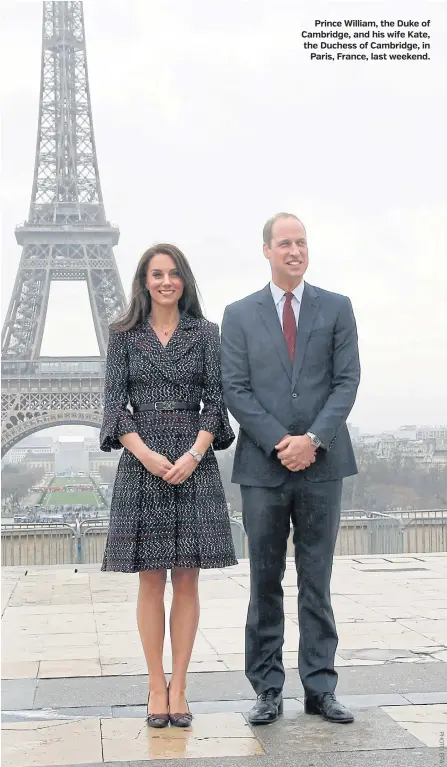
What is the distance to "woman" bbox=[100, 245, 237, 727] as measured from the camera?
411 centimetres

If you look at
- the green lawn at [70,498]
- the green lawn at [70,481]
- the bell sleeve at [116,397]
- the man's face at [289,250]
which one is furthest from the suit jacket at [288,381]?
the green lawn at [70,481]

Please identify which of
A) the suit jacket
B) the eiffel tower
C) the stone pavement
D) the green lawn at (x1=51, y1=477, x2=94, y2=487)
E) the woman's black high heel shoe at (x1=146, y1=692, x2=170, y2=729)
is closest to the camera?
the stone pavement

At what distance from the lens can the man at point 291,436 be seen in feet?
13.5

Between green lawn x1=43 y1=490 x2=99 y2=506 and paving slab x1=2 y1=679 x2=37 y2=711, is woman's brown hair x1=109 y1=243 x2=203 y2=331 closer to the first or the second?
paving slab x1=2 y1=679 x2=37 y2=711

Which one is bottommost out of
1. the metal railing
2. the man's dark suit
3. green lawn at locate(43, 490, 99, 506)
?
green lawn at locate(43, 490, 99, 506)

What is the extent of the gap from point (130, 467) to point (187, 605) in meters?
0.56

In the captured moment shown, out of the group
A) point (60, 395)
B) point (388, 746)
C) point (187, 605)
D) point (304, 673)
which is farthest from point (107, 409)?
point (60, 395)

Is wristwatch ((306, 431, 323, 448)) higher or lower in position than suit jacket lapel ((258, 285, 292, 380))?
lower

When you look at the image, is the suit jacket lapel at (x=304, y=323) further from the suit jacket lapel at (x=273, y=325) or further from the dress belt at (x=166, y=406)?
the dress belt at (x=166, y=406)

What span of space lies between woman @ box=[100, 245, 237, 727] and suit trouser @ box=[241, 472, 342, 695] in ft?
0.45

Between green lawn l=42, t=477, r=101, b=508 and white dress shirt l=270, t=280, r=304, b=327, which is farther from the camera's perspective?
green lawn l=42, t=477, r=101, b=508

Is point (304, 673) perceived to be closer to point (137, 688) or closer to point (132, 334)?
point (137, 688)

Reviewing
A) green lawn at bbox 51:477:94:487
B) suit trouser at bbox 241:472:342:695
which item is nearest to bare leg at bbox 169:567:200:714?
suit trouser at bbox 241:472:342:695

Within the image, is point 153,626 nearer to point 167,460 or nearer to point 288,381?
point 167,460
